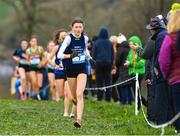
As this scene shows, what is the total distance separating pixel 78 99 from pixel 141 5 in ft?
120

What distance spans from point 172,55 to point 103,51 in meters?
9.99

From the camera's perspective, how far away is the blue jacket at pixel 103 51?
2096 centimetres

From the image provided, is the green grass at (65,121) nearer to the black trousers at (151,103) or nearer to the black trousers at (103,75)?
the black trousers at (151,103)

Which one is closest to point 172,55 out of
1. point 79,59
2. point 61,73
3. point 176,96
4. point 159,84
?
point 176,96

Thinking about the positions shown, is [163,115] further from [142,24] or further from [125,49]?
[142,24]

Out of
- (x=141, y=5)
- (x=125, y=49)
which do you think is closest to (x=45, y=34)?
(x=141, y=5)

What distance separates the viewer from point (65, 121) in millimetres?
14664

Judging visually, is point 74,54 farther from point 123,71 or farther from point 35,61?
point 35,61

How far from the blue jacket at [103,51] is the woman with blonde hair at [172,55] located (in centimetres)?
977

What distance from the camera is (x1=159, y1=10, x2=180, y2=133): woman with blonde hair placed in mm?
11008

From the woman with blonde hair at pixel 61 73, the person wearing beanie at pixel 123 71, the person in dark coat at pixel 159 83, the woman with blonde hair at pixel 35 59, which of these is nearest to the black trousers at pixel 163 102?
the person in dark coat at pixel 159 83

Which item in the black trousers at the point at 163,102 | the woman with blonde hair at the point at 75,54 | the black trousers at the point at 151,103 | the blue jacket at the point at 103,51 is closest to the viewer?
the black trousers at the point at 163,102

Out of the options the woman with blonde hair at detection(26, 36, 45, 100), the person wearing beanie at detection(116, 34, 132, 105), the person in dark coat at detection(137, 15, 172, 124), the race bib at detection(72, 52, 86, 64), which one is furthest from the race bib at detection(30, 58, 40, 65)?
the person in dark coat at detection(137, 15, 172, 124)

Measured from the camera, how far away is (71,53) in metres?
13.8
